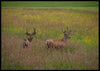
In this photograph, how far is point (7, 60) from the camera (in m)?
4.61

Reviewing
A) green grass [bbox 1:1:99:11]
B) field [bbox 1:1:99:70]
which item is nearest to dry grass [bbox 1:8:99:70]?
field [bbox 1:1:99:70]

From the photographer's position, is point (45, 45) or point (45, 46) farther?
point (45, 45)

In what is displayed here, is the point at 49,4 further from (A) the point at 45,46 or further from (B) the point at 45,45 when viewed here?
A: (A) the point at 45,46

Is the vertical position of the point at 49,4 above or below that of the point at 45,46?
above

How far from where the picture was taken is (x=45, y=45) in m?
6.56

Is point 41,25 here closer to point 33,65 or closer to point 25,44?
point 25,44

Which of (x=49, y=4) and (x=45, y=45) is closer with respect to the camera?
(x=45, y=45)

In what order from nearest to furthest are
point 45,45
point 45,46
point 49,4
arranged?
point 45,46, point 45,45, point 49,4

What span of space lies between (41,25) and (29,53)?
148 inches

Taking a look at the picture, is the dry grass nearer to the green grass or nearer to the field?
the field

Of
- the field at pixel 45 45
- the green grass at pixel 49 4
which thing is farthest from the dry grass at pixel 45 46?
the green grass at pixel 49 4

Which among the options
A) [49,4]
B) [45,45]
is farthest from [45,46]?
[49,4]

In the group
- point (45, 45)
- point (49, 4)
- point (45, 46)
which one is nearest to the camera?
point (45, 46)

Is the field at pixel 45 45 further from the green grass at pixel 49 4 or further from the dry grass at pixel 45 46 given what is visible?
the green grass at pixel 49 4
